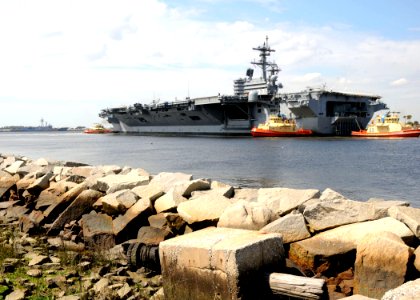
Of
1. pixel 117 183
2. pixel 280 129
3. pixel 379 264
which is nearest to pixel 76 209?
A: pixel 117 183

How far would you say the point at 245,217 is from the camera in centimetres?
523

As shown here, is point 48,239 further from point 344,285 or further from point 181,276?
point 344,285

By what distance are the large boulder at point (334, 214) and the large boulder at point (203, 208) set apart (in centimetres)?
122

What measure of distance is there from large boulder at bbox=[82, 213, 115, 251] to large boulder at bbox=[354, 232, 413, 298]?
394 centimetres

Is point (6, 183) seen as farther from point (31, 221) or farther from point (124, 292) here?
point (124, 292)

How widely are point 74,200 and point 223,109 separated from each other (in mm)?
52309

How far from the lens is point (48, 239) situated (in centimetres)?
744

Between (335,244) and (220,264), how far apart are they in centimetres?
143

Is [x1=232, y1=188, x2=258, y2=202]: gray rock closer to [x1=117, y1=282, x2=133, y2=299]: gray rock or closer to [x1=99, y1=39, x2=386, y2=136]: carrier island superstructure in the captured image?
[x1=117, y1=282, x2=133, y2=299]: gray rock

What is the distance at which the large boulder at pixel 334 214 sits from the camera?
5.07m

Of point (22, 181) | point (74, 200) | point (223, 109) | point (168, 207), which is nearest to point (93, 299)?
point (168, 207)

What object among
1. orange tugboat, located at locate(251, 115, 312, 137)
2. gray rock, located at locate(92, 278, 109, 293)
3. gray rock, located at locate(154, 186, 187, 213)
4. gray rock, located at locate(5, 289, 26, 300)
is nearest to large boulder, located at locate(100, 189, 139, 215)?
gray rock, located at locate(154, 186, 187, 213)

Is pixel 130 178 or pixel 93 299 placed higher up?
pixel 130 178

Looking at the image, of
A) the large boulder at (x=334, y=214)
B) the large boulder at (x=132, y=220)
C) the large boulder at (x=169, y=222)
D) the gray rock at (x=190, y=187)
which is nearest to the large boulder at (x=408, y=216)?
the large boulder at (x=334, y=214)
